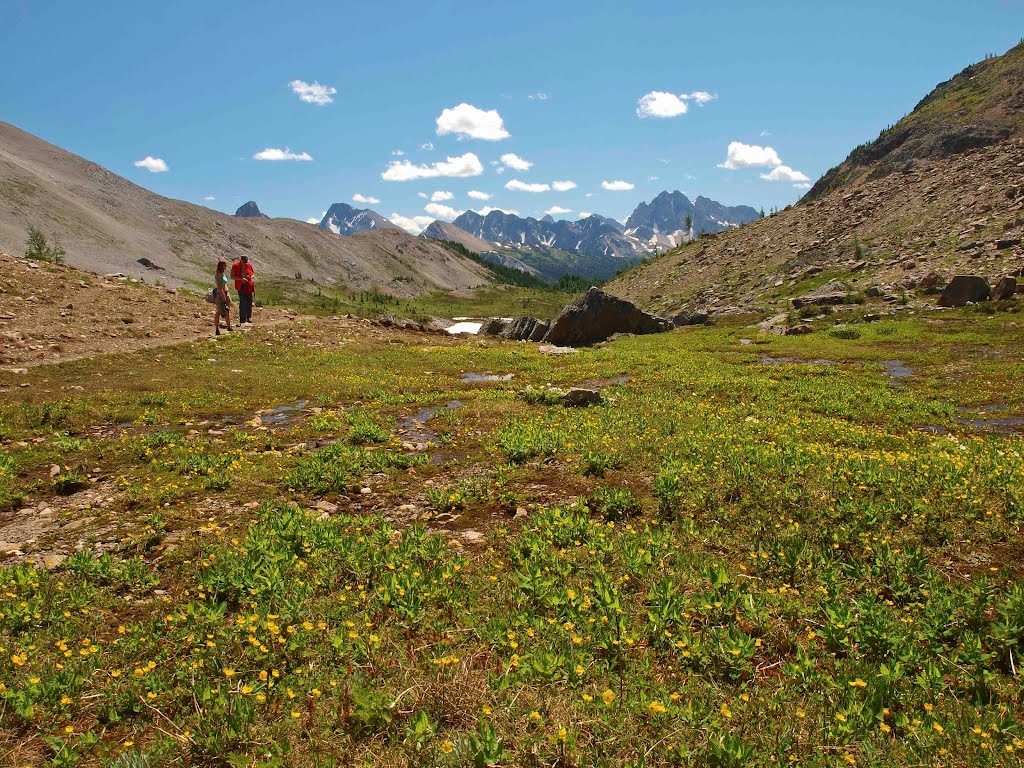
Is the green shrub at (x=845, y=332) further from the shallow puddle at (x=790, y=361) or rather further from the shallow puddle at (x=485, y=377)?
the shallow puddle at (x=485, y=377)

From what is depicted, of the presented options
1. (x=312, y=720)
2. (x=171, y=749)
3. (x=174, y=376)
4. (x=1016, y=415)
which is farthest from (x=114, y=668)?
(x=1016, y=415)

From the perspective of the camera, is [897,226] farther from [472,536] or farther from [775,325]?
[472,536]

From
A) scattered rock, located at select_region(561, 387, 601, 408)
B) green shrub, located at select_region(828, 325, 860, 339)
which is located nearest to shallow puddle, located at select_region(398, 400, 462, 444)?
scattered rock, located at select_region(561, 387, 601, 408)

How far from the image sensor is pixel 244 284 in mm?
32875

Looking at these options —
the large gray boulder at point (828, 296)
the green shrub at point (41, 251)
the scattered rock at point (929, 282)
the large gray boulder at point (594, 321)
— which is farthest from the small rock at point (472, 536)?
the scattered rock at point (929, 282)

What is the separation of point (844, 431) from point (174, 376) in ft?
71.7

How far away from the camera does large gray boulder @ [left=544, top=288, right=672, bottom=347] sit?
5031 centimetres

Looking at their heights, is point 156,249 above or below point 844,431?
above

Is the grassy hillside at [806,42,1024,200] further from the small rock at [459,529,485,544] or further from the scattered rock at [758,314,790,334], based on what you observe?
the small rock at [459,529,485,544]

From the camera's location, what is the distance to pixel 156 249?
503 ft

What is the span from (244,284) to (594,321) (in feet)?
98.6

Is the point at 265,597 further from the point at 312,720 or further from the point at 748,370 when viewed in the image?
the point at 748,370

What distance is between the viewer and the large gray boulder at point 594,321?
50.3 meters

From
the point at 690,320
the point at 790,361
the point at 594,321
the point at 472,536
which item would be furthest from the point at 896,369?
the point at 690,320
